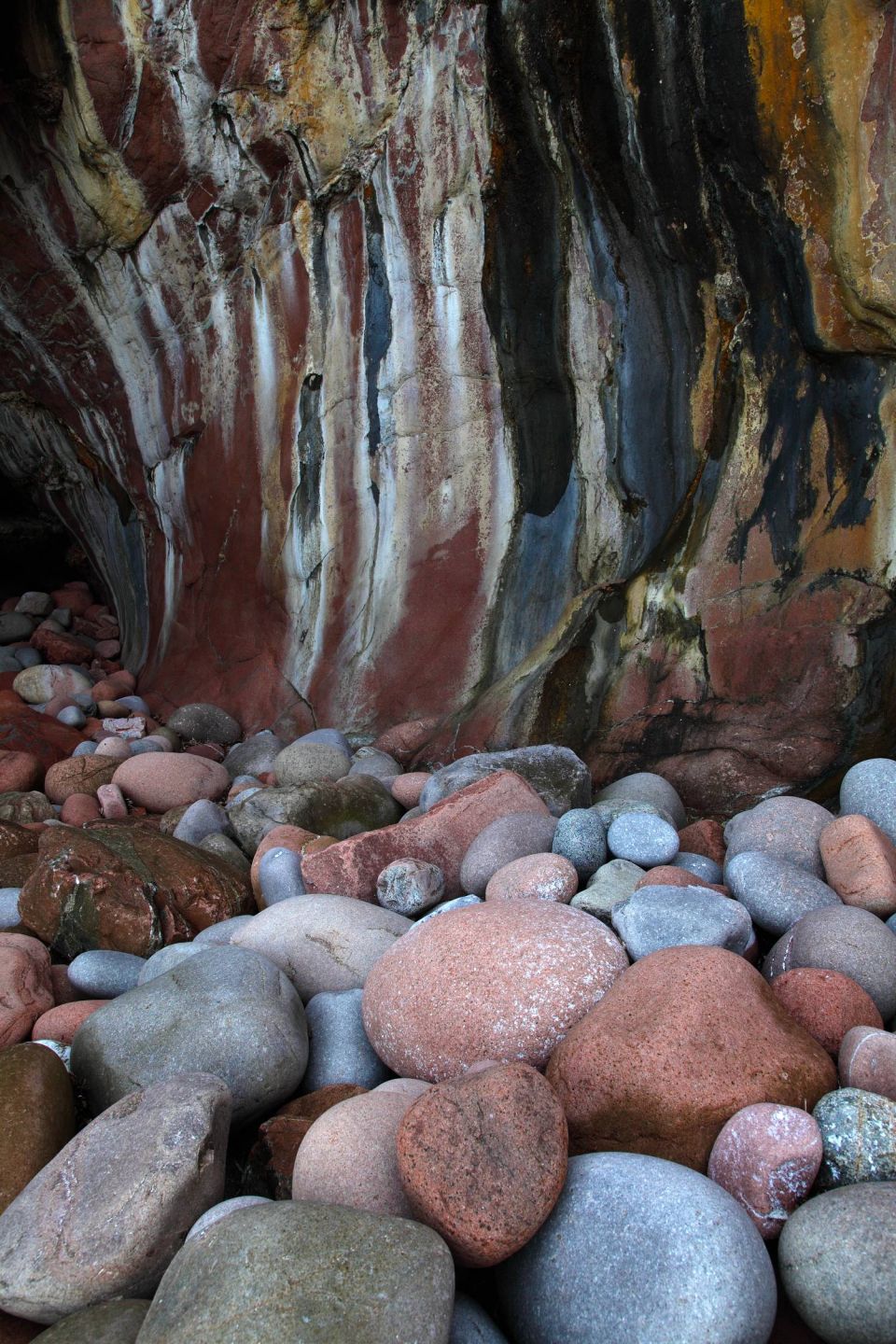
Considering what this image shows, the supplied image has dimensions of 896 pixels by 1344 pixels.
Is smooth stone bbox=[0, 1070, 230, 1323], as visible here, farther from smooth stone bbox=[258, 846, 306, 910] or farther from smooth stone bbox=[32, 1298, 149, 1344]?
smooth stone bbox=[258, 846, 306, 910]

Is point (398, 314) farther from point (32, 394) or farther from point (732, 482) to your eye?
point (32, 394)

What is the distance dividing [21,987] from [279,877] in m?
1.04

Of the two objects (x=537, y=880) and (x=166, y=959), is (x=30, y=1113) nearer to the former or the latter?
(x=166, y=959)

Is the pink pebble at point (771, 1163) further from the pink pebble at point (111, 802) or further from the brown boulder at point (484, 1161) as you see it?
the pink pebble at point (111, 802)

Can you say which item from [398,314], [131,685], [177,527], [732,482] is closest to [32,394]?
[177,527]

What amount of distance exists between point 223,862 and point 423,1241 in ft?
8.36

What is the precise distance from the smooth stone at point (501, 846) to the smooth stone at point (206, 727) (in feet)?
10.9

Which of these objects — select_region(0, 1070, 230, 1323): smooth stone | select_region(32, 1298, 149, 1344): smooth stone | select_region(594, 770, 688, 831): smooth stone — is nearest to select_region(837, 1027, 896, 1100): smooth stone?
select_region(0, 1070, 230, 1323): smooth stone

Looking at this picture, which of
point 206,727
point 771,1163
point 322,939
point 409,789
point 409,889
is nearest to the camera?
point 771,1163

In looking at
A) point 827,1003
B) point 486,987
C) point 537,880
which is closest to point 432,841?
point 537,880

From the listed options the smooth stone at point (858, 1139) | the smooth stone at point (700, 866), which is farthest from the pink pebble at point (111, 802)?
the smooth stone at point (858, 1139)

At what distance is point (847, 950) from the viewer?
2.59 meters

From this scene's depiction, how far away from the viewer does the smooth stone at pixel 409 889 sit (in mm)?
3559

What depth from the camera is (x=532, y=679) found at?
5.00m
